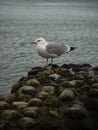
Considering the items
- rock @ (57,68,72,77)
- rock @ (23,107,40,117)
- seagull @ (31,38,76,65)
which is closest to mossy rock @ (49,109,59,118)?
rock @ (23,107,40,117)

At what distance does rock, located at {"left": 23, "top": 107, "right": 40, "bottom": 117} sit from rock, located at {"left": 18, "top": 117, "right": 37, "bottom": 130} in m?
0.27

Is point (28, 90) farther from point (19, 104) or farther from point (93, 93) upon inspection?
point (93, 93)

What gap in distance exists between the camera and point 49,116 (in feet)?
36.4

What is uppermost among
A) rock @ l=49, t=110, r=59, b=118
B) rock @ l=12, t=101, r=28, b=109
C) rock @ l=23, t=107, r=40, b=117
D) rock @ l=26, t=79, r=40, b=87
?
rock @ l=26, t=79, r=40, b=87

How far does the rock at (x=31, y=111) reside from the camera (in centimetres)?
1090

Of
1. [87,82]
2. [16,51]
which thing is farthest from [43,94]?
[16,51]

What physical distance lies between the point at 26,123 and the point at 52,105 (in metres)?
1.49

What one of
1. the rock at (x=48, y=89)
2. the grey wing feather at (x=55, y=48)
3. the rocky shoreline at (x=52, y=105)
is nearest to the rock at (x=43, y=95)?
the rocky shoreline at (x=52, y=105)

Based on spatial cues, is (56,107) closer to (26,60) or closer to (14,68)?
(14,68)

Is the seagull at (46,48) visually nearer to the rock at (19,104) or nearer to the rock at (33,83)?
the rock at (33,83)

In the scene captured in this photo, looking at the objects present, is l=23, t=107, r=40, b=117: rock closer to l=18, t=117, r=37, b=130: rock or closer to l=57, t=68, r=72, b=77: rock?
l=18, t=117, r=37, b=130: rock

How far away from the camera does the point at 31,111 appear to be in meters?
10.9

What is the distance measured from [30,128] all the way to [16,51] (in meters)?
20.0

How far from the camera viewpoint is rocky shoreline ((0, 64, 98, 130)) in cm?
1077
